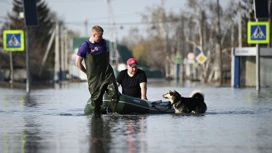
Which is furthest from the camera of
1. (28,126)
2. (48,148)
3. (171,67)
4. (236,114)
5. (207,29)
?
(171,67)

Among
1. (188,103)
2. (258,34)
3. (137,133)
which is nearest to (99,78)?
(188,103)

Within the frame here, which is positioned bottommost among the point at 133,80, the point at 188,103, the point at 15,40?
the point at 188,103

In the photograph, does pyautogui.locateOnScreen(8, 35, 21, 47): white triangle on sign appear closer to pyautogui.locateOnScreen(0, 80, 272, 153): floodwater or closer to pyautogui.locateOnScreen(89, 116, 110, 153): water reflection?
pyautogui.locateOnScreen(0, 80, 272, 153): floodwater

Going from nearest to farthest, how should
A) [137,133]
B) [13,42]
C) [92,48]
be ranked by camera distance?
[137,133] < [92,48] < [13,42]

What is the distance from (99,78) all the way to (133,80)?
2.30 meters

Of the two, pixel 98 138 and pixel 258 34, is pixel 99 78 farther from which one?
pixel 258 34

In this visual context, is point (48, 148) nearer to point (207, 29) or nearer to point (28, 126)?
point (28, 126)

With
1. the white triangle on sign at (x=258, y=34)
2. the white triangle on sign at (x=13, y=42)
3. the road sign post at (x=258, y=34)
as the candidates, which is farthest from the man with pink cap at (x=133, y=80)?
the white triangle on sign at (x=13, y=42)

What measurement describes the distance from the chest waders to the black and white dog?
1.83 metres

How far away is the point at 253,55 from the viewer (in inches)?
2044

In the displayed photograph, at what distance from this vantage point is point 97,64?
18.0m

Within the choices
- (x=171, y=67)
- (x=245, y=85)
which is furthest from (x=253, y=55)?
(x=171, y=67)

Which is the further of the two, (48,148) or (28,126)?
(28,126)

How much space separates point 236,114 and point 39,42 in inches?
3953
